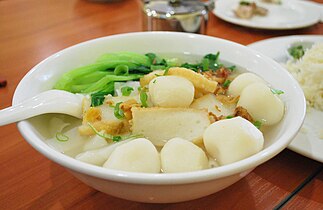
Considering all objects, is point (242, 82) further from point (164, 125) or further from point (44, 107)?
point (44, 107)

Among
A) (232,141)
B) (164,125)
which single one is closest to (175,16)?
(164,125)

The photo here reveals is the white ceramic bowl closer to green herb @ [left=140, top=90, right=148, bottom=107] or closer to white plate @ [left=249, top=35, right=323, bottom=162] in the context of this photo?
white plate @ [left=249, top=35, right=323, bottom=162]

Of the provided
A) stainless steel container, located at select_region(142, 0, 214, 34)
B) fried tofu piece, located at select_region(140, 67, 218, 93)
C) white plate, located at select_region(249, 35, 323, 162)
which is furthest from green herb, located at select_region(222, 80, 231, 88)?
stainless steel container, located at select_region(142, 0, 214, 34)

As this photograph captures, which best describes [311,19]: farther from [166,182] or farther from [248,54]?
[166,182]

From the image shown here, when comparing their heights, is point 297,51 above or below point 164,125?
below

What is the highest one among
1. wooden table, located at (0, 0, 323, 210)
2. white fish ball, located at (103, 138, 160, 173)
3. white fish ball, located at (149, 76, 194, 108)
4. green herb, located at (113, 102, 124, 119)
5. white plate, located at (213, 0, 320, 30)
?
white fish ball, located at (149, 76, 194, 108)

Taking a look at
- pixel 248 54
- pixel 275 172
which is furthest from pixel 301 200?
pixel 248 54
